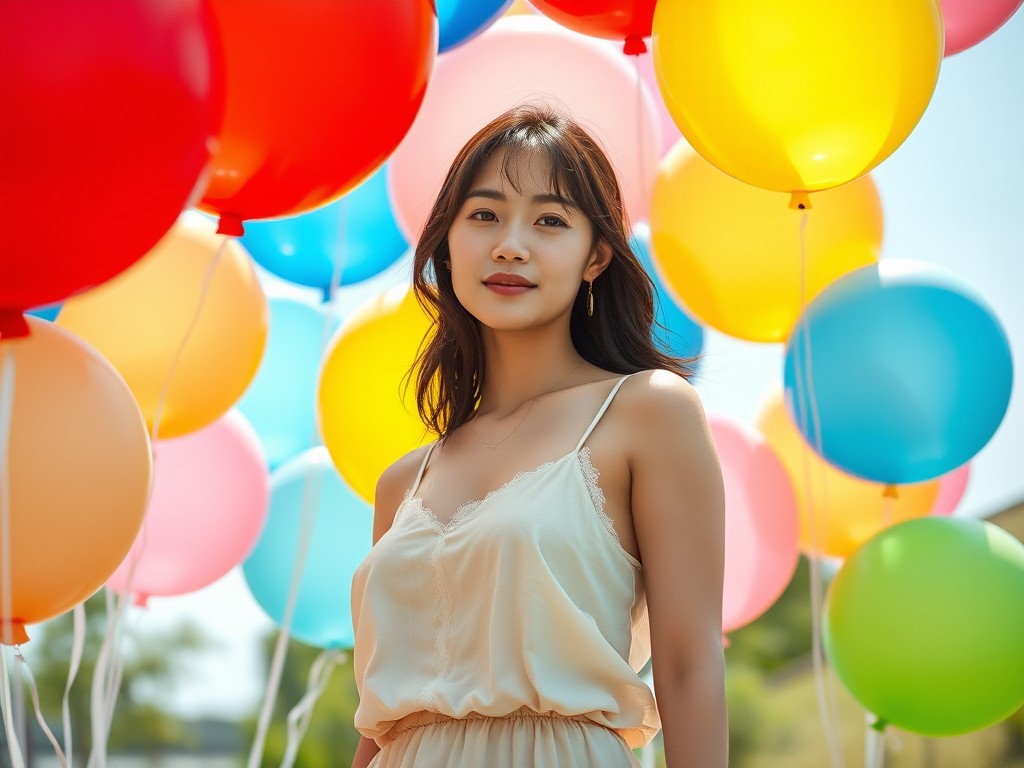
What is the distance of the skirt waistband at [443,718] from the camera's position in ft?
5.00

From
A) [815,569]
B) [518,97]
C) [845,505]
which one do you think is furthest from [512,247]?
[845,505]

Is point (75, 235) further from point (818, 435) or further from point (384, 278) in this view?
point (384, 278)

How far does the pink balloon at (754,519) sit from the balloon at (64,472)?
1.52 m

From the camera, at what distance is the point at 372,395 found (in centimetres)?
262

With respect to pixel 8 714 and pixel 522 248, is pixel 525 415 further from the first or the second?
pixel 8 714

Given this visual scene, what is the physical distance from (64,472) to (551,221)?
75 centimetres

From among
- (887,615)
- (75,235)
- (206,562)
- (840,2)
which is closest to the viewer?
(75,235)

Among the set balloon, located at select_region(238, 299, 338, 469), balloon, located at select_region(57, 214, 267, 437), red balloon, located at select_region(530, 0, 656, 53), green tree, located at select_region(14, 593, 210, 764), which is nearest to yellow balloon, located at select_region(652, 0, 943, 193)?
red balloon, located at select_region(530, 0, 656, 53)

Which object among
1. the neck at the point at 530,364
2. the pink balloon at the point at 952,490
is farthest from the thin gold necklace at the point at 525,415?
the pink balloon at the point at 952,490

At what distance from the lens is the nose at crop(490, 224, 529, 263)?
169 cm

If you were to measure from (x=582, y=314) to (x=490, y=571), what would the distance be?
1.62ft

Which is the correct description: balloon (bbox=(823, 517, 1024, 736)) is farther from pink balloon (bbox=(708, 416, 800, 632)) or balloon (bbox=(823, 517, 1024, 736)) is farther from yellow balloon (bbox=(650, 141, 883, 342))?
yellow balloon (bbox=(650, 141, 883, 342))

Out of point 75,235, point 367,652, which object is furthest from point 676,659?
point 75,235

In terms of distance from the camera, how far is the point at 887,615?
2381 millimetres
